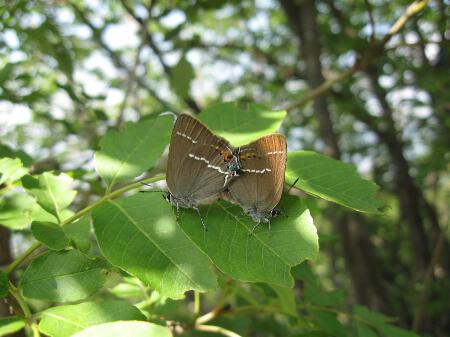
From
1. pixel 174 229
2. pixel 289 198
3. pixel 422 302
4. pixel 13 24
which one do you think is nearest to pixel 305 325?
pixel 289 198

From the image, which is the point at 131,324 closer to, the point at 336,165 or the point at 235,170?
the point at 235,170

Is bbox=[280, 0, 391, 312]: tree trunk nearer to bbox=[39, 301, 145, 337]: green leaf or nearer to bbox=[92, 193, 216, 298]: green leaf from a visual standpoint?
bbox=[92, 193, 216, 298]: green leaf

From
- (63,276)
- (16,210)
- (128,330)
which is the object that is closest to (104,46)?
(16,210)

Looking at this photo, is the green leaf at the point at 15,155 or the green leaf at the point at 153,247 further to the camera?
the green leaf at the point at 15,155

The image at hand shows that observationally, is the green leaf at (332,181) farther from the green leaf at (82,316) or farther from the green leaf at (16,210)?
the green leaf at (16,210)

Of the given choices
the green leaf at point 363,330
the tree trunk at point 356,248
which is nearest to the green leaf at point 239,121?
the green leaf at point 363,330

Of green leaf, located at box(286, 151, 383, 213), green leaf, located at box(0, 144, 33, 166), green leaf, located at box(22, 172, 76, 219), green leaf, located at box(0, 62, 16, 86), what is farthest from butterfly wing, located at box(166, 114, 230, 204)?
green leaf, located at box(0, 62, 16, 86)
